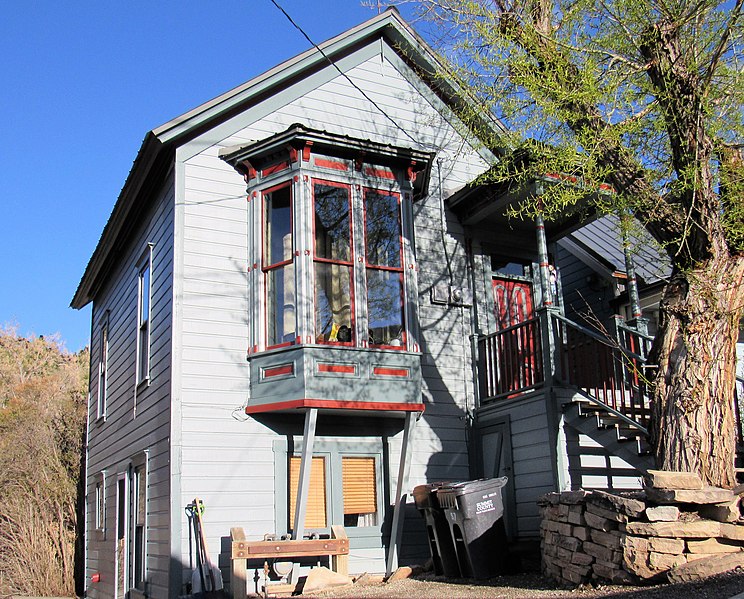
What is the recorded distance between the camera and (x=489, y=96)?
9180 mm

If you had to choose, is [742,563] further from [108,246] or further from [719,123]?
[108,246]

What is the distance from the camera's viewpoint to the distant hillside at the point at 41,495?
676 inches

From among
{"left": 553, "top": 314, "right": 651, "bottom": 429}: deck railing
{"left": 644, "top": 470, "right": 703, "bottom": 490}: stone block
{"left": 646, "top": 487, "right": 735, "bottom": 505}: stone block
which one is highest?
{"left": 553, "top": 314, "right": 651, "bottom": 429}: deck railing

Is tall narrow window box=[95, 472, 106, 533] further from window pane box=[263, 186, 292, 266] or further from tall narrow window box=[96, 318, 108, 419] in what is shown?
window pane box=[263, 186, 292, 266]

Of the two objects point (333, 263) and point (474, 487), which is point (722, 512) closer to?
point (474, 487)

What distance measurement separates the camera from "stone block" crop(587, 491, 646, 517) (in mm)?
7168

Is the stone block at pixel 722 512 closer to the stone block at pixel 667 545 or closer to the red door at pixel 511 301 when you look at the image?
the stone block at pixel 667 545

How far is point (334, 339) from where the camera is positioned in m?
10.5

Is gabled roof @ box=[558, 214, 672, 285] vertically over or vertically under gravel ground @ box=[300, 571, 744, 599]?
over

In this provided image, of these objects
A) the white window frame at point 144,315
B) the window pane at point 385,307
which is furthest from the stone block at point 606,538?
the white window frame at point 144,315

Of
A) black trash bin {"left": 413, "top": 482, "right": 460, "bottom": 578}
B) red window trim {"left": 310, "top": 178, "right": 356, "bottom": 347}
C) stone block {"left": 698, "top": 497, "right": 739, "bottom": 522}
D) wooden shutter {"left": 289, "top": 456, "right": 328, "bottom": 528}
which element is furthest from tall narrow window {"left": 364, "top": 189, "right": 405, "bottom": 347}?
stone block {"left": 698, "top": 497, "right": 739, "bottom": 522}

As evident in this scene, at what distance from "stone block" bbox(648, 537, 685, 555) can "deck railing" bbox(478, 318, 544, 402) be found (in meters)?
3.56

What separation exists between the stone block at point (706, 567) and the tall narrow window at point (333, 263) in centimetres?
499

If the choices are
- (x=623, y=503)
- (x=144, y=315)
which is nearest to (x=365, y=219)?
(x=144, y=315)
